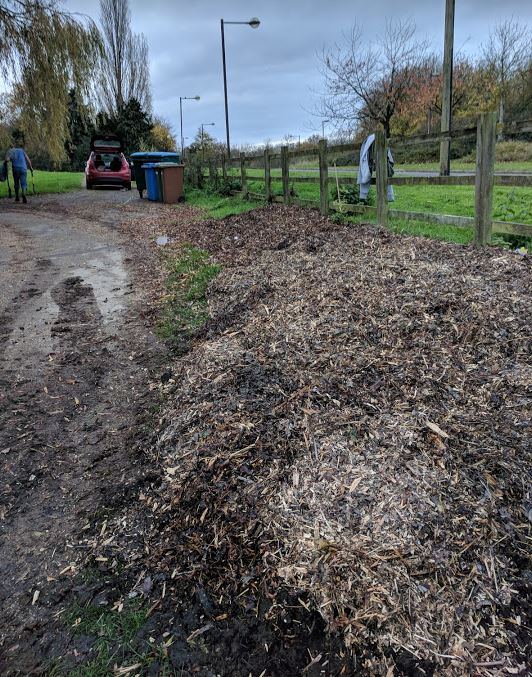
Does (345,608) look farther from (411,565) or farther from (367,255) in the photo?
(367,255)

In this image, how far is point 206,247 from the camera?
821cm

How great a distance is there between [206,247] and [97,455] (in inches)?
219

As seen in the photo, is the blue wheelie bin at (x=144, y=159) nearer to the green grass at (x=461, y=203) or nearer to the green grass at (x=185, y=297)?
the green grass at (x=461, y=203)

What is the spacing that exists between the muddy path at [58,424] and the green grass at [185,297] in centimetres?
21

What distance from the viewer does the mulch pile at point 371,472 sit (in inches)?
77.1

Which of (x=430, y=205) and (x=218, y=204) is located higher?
(x=218, y=204)

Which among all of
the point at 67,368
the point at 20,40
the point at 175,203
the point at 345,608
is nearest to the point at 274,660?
the point at 345,608

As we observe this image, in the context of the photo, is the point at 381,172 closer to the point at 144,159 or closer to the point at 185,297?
the point at 185,297

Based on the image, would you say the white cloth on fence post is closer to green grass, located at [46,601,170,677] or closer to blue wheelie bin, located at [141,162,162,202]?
green grass, located at [46,601,170,677]

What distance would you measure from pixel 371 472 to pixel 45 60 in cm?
1727

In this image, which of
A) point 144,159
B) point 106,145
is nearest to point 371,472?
point 144,159

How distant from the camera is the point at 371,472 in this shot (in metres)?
2.44

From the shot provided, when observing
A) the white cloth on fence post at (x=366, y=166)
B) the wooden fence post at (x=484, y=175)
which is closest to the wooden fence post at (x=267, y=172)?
the white cloth on fence post at (x=366, y=166)

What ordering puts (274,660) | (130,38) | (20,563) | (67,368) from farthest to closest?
(130,38) → (67,368) → (20,563) → (274,660)
